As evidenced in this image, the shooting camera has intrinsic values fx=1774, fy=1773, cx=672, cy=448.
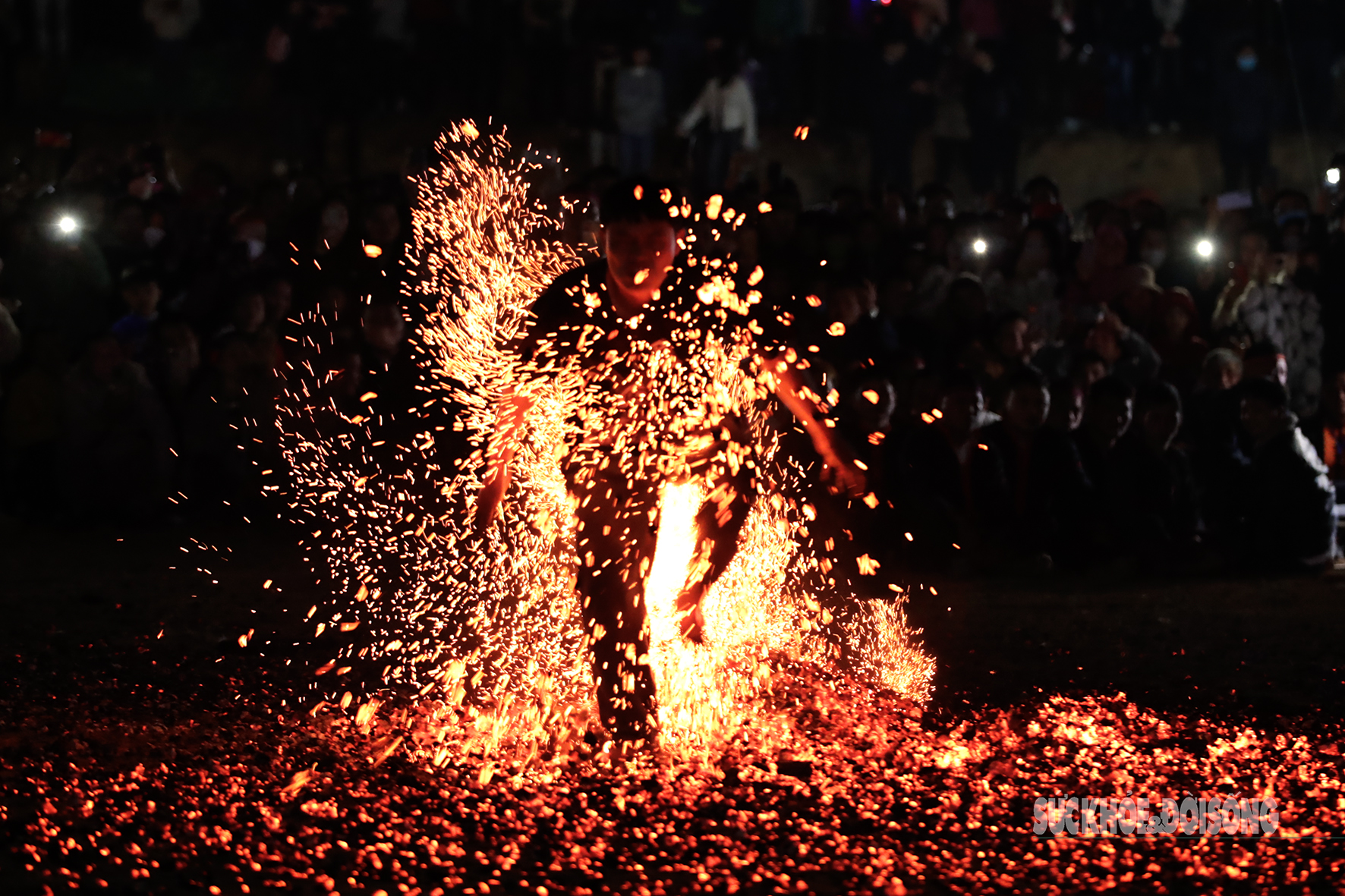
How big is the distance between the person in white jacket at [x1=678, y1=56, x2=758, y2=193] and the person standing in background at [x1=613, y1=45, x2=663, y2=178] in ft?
0.97

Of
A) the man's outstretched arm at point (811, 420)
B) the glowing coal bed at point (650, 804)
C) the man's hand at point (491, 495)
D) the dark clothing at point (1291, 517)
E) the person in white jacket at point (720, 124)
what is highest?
the person in white jacket at point (720, 124)

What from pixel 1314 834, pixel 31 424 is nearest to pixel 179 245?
pixel 31 424

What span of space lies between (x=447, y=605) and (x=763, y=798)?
118 inches

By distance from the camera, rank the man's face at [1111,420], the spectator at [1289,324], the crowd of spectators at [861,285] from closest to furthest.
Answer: the crowd of spectators at [861,285] < the man's face at [1111,420] < the spectator at [1289,324]

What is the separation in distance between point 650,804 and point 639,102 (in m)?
8.72

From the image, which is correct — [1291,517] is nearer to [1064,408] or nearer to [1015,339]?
[1064,408]

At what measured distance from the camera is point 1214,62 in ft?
44.9

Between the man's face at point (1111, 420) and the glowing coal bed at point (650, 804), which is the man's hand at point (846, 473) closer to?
the glowing coal bed at point (650, 804)

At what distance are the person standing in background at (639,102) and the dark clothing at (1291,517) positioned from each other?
5.47 metres

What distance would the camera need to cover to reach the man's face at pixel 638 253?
15.2ft

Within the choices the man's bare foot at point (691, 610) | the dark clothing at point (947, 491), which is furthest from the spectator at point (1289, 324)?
the man's bare foot at point (691, 610)

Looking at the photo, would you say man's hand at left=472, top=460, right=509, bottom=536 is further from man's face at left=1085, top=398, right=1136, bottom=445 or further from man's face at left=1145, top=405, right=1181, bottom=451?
man's face at left=1145, top=405, right=1181, bottom=451

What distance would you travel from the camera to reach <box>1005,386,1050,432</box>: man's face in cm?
806

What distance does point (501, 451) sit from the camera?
4797 mm
